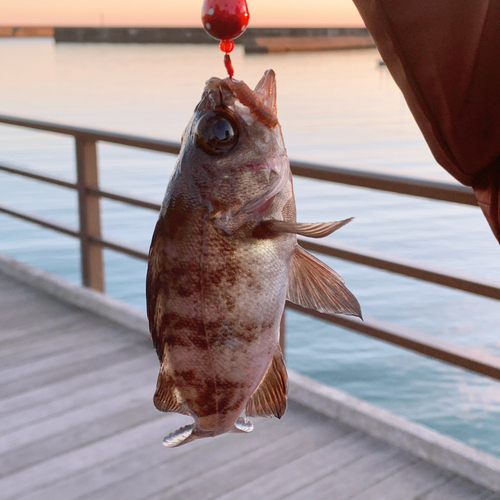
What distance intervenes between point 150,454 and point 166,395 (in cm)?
196

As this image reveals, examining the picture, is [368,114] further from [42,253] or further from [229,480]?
[229,480]

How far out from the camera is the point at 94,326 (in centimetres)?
411

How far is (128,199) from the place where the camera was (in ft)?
13.5

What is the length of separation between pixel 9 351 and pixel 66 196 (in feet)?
35.7

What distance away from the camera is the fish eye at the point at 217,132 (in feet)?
2.68

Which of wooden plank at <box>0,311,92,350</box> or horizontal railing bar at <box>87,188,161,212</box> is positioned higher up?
horizontal railing bar at <box>87,188,161,212</box>

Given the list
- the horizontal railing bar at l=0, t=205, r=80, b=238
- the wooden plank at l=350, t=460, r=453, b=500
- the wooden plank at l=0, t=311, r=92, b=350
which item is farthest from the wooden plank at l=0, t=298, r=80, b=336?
the wooden plank at l=350, t=460, r=453, b=500

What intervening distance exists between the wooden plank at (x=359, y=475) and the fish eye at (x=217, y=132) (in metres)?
1.90

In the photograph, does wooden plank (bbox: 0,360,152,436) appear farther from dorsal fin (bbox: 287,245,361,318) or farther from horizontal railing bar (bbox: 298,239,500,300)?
dorsal fin (bbox: 287,245,361,318)

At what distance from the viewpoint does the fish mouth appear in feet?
2.70

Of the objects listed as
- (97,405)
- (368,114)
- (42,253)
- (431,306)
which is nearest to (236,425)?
(97,405)

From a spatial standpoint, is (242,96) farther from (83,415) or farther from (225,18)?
(83,415)

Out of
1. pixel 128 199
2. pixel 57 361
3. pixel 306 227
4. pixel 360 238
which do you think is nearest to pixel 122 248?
pixel 128 199

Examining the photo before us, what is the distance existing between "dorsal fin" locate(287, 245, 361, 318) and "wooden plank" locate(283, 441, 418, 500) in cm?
178
